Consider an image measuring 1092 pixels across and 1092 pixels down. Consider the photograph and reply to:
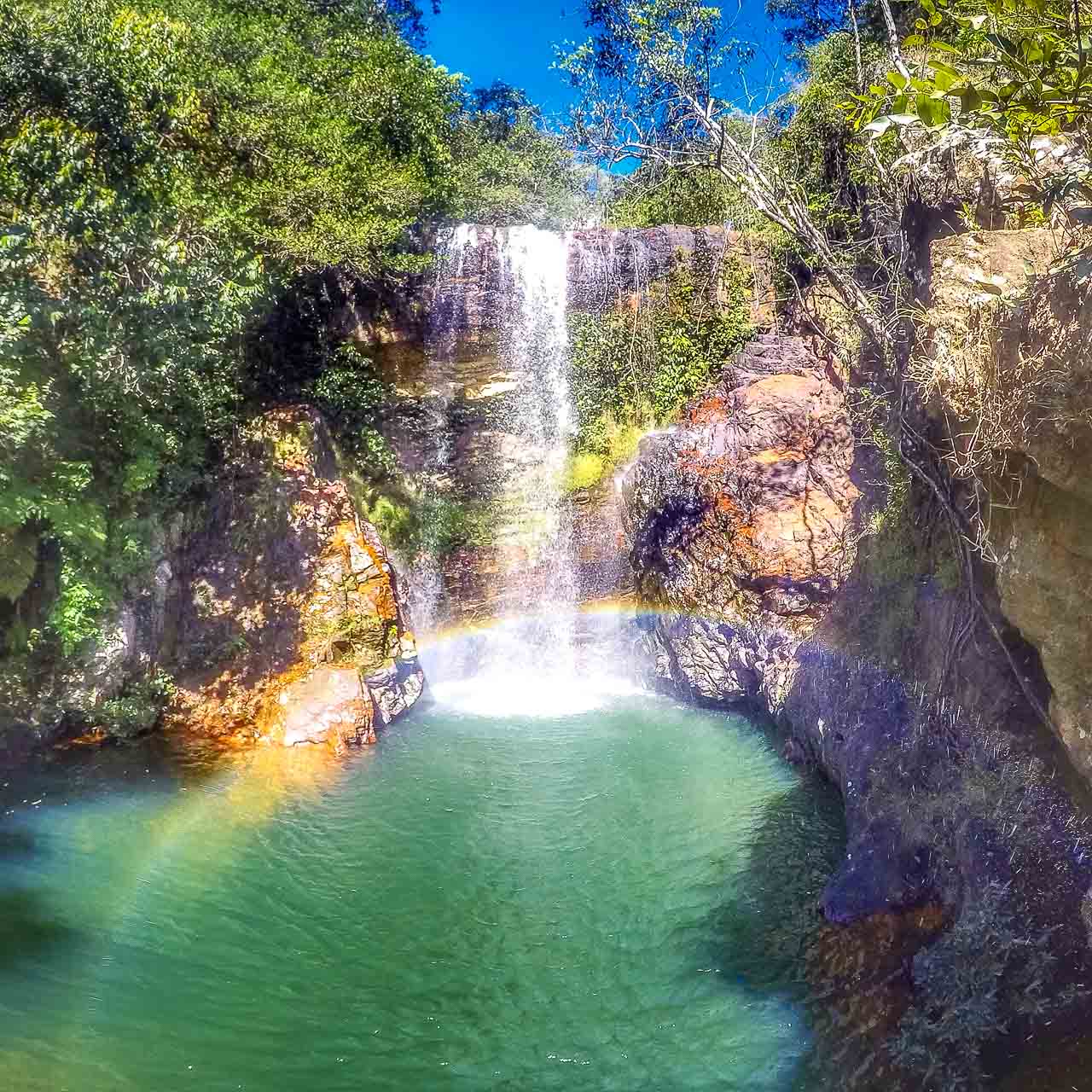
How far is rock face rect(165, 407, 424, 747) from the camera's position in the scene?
10758 millimetres

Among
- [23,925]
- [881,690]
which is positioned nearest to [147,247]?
[23,925]

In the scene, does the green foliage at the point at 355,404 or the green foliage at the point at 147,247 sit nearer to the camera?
the green foliage at the point at 147,247

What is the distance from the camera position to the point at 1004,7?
97.7 inches

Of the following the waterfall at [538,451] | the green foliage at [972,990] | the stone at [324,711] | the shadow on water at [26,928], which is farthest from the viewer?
the waterfall at [538,451]

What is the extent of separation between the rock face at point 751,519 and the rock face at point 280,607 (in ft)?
14.4

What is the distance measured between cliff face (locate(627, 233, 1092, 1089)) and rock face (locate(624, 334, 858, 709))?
0.68m

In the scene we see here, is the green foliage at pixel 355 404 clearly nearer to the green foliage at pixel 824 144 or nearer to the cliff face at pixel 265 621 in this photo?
the cliff face at pixel 265 621

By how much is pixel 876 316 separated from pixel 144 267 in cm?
833

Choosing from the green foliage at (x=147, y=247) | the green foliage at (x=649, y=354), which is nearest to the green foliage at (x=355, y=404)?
the green foliage at (x=147, y=247)

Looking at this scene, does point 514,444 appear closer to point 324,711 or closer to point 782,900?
point 324,711

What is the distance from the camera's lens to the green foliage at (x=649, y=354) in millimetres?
14562

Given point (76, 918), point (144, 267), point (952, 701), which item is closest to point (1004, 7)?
point (952, 701)

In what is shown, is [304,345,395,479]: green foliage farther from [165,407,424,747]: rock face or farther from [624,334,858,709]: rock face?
[624,334,858,709]: rock face

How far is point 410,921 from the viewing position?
6523mm
